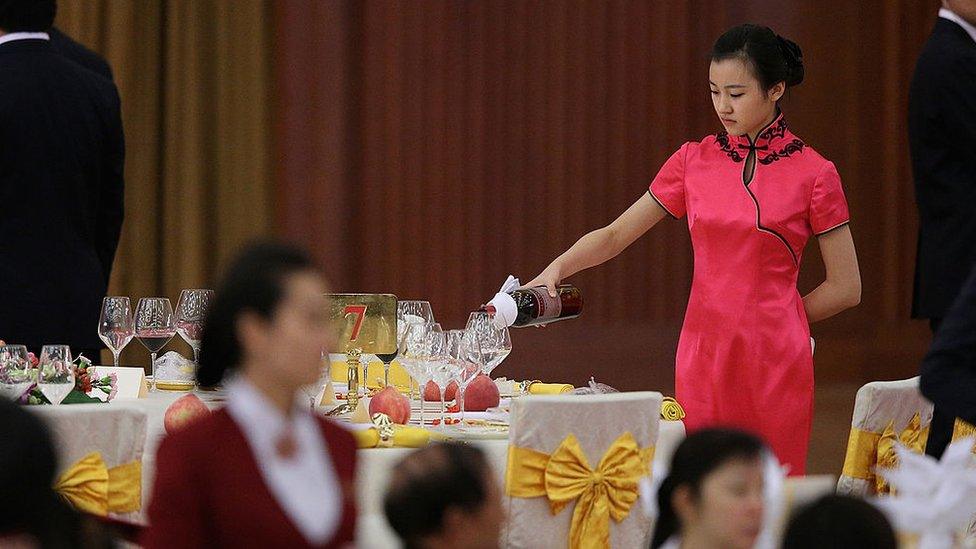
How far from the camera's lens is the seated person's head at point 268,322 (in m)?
1.55

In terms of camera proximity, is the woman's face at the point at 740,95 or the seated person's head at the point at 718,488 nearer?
the seated person's head at the point at 718,488

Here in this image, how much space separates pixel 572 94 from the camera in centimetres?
689

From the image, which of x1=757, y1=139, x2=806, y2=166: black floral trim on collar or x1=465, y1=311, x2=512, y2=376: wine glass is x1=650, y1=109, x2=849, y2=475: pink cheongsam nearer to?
x1=757, y1=139, x2=806, y2=166: black floral trim on collar

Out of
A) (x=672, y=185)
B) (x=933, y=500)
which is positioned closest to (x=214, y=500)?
(x=933, y=500)

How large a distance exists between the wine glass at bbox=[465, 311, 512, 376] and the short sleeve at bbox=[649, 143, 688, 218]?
578 mm

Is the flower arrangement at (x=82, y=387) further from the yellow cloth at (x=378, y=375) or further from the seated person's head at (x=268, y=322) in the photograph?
the seated person's head at (x=268, y=322)

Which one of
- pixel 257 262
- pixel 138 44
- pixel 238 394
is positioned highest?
pixel 138 44

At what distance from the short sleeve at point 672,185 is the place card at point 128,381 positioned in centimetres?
130

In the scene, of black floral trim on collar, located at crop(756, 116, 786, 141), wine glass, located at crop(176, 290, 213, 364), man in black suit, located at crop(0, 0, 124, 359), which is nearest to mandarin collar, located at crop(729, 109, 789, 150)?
black floral trim on collar, located at crop(756, 116, 786, 141)

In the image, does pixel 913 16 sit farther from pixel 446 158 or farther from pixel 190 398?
pixel 190 398

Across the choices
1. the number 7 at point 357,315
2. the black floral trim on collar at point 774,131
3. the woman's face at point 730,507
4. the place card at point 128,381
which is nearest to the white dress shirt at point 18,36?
the place card at point 128,381

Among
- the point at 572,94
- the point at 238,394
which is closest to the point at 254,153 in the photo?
the point at 572,94

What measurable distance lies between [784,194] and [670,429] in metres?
0.59

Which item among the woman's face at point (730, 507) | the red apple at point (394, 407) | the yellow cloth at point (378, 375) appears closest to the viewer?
the woman's face at point (730, 507)
